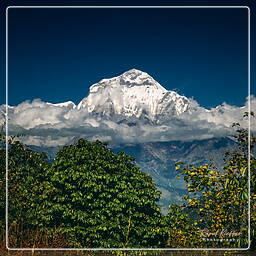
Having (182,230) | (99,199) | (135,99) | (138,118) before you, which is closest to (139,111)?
(138,118)

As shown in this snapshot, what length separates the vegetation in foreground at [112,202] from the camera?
9039 mm

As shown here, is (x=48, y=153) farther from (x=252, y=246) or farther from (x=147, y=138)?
(x=252, y=246)

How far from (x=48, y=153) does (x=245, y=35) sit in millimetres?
4612

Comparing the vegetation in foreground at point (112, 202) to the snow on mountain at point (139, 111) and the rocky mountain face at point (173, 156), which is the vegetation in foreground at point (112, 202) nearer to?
the rocky mountain face at point (173, 156)

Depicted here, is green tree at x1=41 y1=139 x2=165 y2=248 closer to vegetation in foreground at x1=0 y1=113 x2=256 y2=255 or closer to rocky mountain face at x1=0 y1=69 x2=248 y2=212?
vegetation in foreground at x1=0 y1=113 x2=256 y2=255

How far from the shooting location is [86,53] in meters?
8.38

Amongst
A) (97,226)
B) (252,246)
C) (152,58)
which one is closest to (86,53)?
(152,58)

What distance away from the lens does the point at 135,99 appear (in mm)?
8352

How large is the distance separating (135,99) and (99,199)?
333 centimetres

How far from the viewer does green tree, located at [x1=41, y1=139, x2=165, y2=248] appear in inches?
410

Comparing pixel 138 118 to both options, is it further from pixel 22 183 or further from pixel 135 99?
pixel 22 183

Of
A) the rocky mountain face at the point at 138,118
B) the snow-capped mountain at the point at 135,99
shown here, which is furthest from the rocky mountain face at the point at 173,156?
the snow-capped mountain at the point at 135,99

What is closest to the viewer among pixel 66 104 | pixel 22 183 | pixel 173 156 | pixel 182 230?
pixel 66 104

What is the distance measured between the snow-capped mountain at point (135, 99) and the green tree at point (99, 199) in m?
1.79
